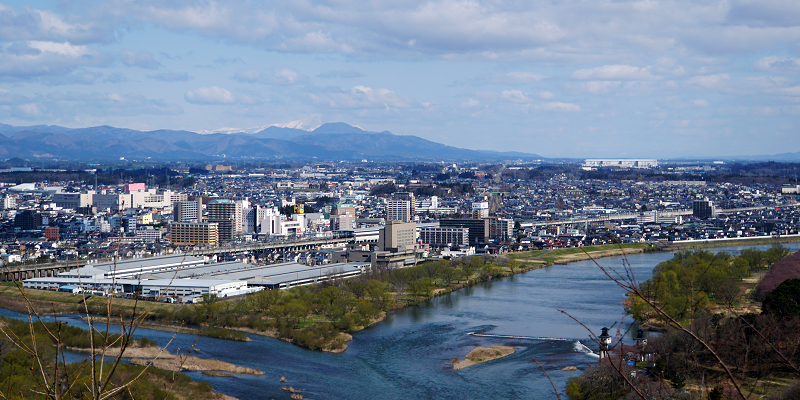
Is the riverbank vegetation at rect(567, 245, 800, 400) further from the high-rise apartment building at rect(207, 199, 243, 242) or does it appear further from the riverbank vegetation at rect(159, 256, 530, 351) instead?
the high-rise apartment building at rect(207, 199, 243, 242)

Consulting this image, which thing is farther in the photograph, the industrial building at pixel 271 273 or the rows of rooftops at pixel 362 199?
the rows of rooftops at pixel 362 199

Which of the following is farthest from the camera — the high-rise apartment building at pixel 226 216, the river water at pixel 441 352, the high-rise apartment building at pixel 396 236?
the high-rise apartment building at pixel 226 216

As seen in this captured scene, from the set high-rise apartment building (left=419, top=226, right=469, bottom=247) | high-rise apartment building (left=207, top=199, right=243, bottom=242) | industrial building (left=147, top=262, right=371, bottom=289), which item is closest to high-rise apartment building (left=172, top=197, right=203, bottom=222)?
high-rise apartment building (left=207, top=199, right=243, bottom=242)

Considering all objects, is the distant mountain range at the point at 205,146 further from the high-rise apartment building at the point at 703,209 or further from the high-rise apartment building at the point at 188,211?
the high-rise apartment building at the point at 703,209

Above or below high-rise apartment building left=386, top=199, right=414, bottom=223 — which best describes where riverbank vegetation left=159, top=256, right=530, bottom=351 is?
below

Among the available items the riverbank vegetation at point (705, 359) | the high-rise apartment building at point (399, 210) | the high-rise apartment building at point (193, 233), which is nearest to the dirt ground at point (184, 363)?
the riverbank vegetation at point (705, 359)

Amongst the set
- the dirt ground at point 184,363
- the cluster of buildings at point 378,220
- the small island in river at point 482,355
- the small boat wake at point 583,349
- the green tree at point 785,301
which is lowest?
the dirt ground at point 184,363

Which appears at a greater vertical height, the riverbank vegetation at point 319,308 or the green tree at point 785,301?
the green tree at point 785,301
